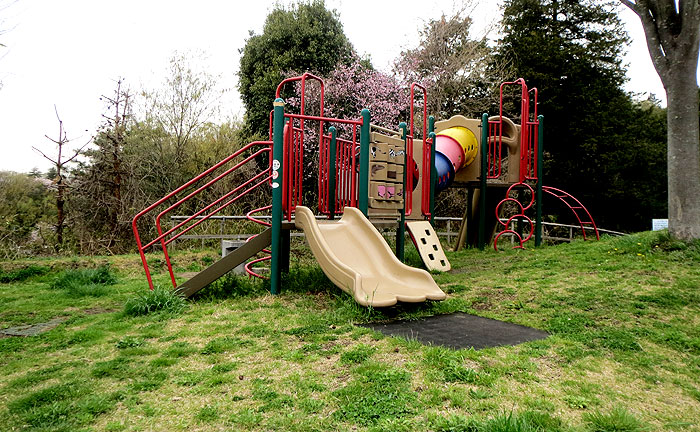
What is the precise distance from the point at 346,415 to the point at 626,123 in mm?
21449

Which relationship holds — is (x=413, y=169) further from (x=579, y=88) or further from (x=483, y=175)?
(x=579, y=88)

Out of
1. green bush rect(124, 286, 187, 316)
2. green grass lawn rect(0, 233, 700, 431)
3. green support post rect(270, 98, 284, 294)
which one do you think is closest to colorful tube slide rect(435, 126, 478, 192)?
green grass lawn rect(0, 233, 700, 431)

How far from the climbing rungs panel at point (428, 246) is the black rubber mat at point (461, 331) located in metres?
2.93

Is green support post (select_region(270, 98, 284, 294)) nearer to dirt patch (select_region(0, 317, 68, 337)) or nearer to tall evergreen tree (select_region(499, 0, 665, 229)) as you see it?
dirt patch (select_region(0, 317, 68, 337))

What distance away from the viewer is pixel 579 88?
1928cm

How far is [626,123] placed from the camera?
19875 millimetres

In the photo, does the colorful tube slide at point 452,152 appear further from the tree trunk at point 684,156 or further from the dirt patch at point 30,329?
the dirt patch at point 30,329

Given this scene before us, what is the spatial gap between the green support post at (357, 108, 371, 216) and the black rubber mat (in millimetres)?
1917

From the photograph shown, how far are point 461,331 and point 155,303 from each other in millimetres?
3050

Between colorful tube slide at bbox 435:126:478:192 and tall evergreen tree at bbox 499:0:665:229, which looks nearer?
colorful tube slide at bbox 435:126:478:192

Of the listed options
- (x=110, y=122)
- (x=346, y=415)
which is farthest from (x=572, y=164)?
(x=346, y=415)

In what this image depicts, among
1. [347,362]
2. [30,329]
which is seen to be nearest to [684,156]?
[347,362]

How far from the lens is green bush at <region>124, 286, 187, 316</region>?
477 cm

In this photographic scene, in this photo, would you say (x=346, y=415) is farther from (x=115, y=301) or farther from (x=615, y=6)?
(x=615, y=6)
